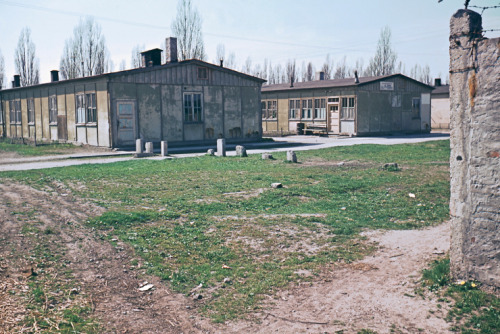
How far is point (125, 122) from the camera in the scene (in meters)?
24.1

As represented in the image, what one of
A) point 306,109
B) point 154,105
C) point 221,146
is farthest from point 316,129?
point 221,146

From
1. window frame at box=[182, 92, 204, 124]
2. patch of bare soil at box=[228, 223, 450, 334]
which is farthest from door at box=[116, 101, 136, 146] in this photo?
patch of bare soil at box=[228, 223, 450, 334]

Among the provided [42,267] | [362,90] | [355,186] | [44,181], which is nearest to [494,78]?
[42,267]

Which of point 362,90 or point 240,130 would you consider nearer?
point 240,130

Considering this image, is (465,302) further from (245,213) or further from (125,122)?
(125,122)

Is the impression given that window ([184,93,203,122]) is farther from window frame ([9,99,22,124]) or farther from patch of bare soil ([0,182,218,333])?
patch of bare soil ([0,182,218,333])

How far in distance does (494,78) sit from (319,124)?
3209cm

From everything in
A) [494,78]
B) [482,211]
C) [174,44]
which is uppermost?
[174,44]

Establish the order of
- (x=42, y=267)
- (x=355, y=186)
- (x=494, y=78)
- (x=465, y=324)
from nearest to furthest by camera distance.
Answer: (x=465, y=324)
(x=494, y=78)
(x=42, y=267)
(x=355, y=186)

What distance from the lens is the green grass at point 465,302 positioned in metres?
4.46

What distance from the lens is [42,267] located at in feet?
20.5

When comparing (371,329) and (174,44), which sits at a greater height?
(174,44)

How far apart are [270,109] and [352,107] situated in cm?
898

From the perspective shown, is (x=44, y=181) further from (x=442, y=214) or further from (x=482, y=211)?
(x=482, y=211)
